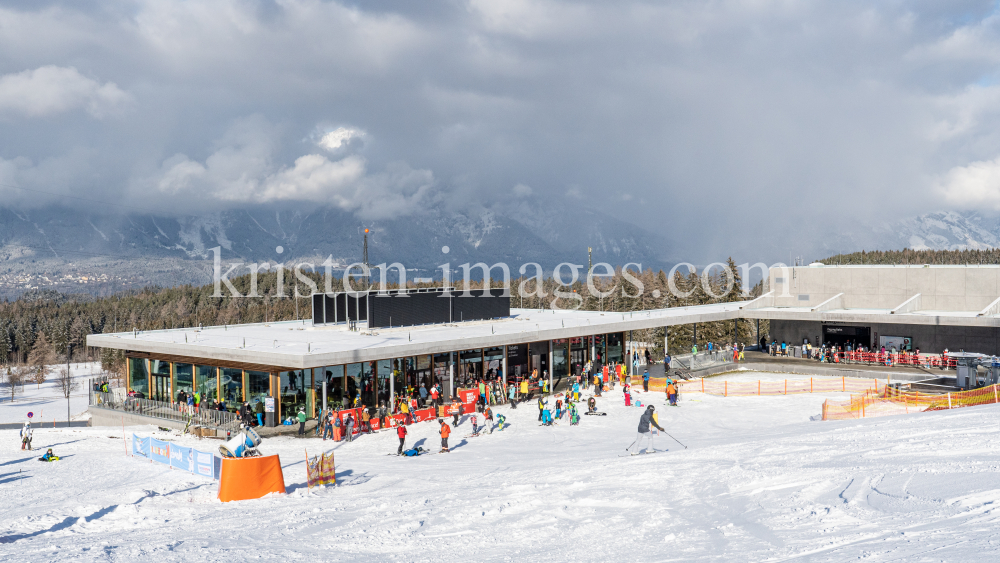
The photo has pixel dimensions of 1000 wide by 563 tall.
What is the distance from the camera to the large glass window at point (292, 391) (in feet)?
93.7

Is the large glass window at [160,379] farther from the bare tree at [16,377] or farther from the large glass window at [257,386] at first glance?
the bare tree at [16,377]

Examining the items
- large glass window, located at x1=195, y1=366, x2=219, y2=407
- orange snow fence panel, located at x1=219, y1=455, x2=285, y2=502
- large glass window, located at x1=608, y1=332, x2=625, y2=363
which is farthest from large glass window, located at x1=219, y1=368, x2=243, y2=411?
large glass window, located at x1=608, y1=332, x2=625, y2=363

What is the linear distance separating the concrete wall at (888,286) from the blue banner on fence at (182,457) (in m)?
42.7

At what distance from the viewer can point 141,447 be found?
76.1 ft

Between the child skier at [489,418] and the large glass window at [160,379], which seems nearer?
the child skier at [489,418]

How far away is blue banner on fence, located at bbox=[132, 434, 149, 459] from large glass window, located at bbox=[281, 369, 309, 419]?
564 cm

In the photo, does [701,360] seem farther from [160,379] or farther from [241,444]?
[241,444]

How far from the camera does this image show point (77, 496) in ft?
55.6

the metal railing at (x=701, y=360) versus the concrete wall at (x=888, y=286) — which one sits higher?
the concrete wall at (x=888, y=286)

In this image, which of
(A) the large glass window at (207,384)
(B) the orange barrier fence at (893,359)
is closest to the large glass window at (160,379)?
(A) the large glass window at (207,384)

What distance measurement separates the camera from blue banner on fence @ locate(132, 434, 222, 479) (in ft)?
62.8

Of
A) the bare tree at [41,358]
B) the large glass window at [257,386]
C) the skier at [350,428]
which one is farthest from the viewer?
the bare tree at [41,358]

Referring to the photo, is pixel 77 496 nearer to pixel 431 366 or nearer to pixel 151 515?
pixel 151 515

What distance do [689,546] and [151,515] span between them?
1063cm
